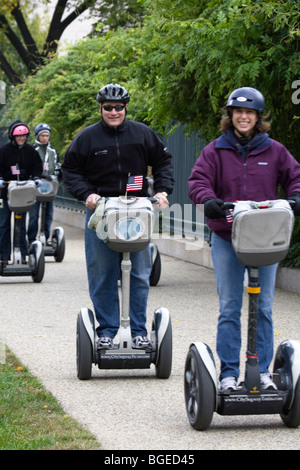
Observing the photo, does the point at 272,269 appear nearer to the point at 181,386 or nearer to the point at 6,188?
the point at 181,386

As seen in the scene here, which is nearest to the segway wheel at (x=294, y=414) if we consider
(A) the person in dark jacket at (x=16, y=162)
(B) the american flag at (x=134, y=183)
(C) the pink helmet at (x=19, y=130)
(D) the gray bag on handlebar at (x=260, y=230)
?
(D) the gray bag on handlebar at (x=260, y=230)

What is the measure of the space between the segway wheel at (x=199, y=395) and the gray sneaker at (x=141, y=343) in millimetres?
1303

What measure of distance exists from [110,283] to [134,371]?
0.69 metres

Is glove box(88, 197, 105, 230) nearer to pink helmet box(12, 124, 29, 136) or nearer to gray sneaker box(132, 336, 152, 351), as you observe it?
gray sneaker box(132, 336, 152, 351)

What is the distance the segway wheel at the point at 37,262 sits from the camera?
1271 centimetres

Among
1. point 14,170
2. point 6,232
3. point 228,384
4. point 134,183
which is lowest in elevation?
point 6,232

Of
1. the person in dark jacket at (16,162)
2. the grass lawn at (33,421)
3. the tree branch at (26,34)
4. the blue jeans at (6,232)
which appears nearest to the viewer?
the grass lawn at (33,421)

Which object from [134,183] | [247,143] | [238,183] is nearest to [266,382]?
[238,183]

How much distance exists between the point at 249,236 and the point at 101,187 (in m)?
1.99

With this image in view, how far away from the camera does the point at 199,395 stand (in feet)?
17.9

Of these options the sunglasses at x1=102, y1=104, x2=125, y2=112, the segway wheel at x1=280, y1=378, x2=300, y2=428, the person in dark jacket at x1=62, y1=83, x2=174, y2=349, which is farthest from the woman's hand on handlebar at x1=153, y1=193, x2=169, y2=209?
the segway wheel at x1=280, y1=378, x2=300, y2=428

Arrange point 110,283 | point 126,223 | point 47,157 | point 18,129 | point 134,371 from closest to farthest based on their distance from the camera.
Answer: point 126,223 → point 110,283 → point 134,371 → point 18,129 → point 47,157

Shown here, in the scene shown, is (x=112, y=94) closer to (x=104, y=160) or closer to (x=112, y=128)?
(x=112, y=128)

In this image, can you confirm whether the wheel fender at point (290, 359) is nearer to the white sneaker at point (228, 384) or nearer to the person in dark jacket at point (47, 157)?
the white sneaker at point (228, 384)
